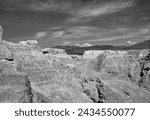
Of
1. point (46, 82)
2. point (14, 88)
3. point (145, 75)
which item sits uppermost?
point (14, 88)

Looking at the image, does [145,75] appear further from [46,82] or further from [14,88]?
[14,88]

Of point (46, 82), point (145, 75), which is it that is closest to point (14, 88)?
point (46, 82)

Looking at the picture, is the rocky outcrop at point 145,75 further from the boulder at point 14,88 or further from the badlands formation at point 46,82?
the boulder at point 14,88

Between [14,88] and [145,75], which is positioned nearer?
[14,88]

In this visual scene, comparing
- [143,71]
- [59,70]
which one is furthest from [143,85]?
[59,70]

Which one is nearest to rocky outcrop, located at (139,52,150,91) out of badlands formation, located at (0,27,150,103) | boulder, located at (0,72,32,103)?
badlands formation, located at (0,27,150,103)

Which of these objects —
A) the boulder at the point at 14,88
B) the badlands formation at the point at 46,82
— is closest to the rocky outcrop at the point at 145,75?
the badlands formation at the point at 46,82

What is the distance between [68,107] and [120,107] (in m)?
2.27

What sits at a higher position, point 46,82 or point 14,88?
point 14,88

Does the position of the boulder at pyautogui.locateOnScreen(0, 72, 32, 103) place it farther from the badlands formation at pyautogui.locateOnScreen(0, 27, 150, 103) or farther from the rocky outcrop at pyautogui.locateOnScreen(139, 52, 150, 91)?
Answer: the rocky outcrop at pyautogui.locateOnScreen(139, 52, 150, 91)

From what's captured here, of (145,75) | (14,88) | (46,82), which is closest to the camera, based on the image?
(14,88)

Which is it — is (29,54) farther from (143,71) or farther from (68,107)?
(143,71)

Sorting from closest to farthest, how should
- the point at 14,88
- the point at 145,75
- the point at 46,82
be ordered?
the point at 14,88 → the point at 46,82 → the point at 145,75

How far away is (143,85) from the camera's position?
82688 millimetres
